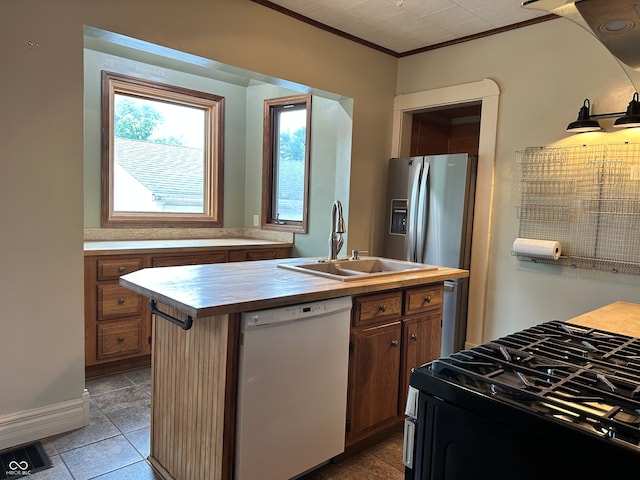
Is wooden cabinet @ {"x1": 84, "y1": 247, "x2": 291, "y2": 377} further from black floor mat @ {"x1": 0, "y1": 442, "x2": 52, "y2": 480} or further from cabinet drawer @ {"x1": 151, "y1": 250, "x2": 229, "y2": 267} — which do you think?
black floor mat @ {"x1": 0, "y1": 442, "x2": 52, "y2": 480}

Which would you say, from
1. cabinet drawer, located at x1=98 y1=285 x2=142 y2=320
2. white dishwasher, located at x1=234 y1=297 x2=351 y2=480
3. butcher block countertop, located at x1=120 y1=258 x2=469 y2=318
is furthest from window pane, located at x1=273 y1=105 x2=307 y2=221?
white dishwasher, located at x1=234 y1=297 x2=351 y2=480

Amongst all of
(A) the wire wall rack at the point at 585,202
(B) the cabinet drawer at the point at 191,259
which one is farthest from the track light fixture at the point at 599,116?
(B) the cabinet drawer at the point at 191,259

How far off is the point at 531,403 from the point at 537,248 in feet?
7.69

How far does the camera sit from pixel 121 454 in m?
2.24

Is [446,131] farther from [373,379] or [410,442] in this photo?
[410,442]

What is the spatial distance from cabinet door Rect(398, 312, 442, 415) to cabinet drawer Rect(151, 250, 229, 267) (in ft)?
6.06

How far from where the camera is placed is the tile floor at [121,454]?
6.86 ft

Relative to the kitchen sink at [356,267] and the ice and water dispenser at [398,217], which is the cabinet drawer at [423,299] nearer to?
the kitchen sink at [356,267]

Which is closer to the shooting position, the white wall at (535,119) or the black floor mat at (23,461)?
the black floor mat at (23,461)

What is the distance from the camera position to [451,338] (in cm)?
348

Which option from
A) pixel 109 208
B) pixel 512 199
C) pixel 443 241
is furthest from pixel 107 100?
pixel 512 199

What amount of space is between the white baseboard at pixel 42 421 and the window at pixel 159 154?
5.59 feet

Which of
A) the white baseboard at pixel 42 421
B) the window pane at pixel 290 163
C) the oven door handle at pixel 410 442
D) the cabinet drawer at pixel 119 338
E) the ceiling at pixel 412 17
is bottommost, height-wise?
the white baseboard at pixel 42 421

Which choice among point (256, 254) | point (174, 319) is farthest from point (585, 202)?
point (174, 319)
